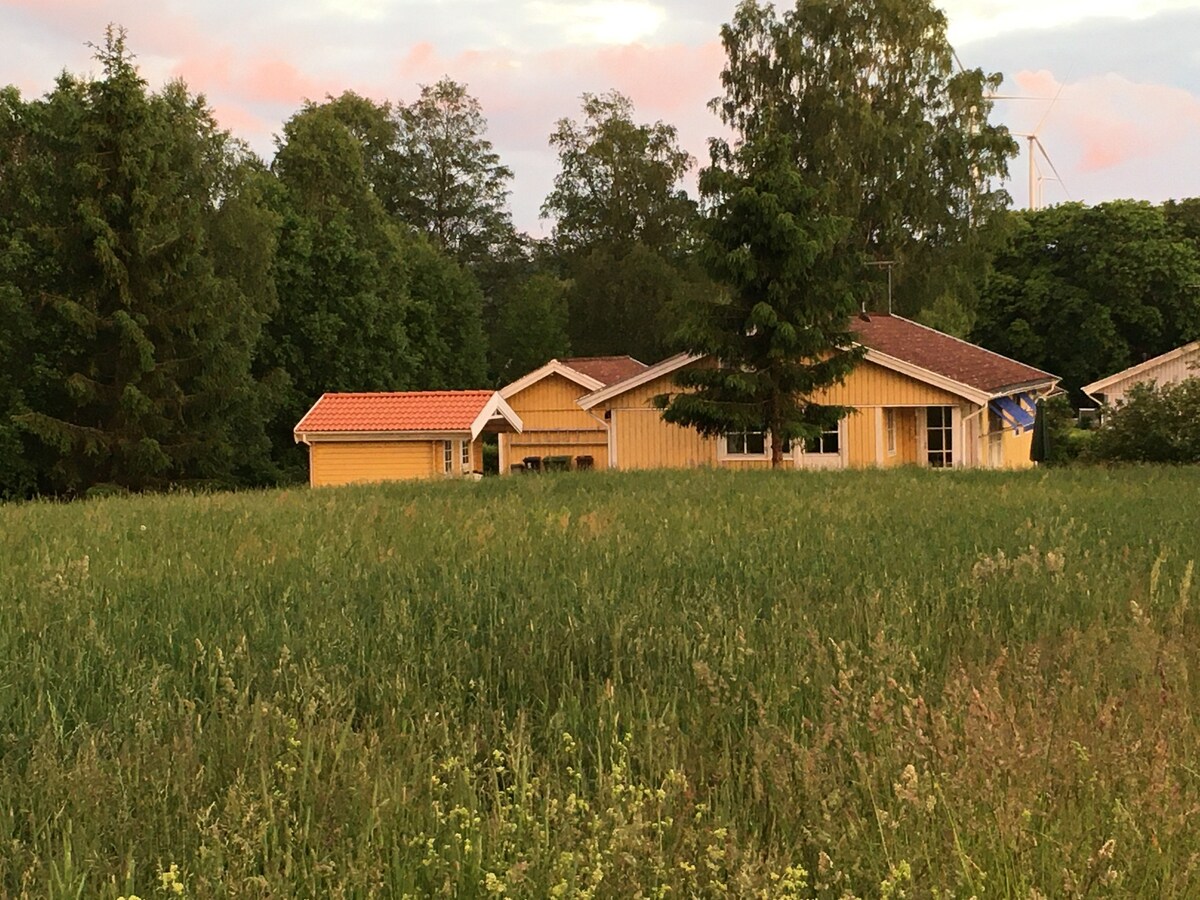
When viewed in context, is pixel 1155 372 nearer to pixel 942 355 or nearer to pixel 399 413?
pixel 942 355

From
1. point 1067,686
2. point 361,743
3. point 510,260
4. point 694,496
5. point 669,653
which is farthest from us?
point 510,260

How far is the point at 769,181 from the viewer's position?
93.1 feet

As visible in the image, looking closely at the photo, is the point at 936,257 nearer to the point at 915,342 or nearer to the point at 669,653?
the point at 915,342

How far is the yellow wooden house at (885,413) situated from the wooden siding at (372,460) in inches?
215

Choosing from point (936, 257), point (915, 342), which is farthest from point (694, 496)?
point (936, 257)

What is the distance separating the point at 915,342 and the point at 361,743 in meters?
34.7

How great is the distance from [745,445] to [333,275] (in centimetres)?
2373

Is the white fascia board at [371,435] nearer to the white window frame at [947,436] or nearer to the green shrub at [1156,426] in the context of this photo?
the white window frame at [947,436]

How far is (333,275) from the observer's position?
49.4 meters

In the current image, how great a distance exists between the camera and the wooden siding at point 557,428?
4706cm

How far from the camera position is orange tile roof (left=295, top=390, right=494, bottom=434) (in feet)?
106

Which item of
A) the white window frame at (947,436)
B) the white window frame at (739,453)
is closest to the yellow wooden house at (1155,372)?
the white window frame at (947,436)

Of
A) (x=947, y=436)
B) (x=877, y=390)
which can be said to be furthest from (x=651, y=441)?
(x=947, y=436)

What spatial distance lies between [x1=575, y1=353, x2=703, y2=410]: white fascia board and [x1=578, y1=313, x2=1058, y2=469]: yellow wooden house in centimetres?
3
